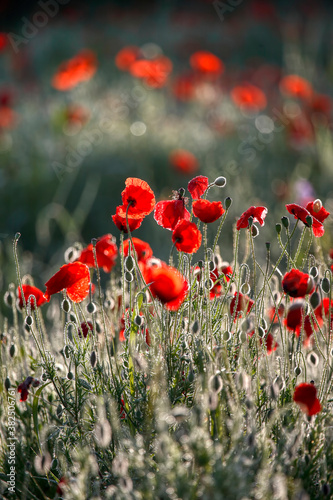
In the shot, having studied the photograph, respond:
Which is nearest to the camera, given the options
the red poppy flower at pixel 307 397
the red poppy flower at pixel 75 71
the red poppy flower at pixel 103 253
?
the red poppy flower at pixel 307 397

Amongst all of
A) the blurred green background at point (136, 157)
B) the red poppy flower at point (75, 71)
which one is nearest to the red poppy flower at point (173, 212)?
the blurred green background at point (136, 157)

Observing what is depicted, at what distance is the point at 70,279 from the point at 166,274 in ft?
1.25

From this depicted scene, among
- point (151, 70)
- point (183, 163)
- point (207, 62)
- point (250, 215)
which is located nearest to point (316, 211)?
point (250, 215)

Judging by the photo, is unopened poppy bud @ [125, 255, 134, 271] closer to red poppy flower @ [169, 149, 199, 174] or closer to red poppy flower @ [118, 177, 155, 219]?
red poppy flower @ [118, 177, 155, 219]

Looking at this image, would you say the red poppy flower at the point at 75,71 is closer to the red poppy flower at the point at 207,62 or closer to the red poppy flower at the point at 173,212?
the red poppy flower at the point at 207,62

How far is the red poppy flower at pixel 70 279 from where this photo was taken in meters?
1.54

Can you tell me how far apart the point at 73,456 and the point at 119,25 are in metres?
14.7

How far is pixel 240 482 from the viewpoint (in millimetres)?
1135

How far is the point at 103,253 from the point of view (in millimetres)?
1770

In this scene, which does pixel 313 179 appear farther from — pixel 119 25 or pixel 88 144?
pixel 119 25

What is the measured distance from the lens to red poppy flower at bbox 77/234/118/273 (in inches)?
69.0

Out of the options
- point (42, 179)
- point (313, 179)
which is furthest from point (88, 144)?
point (313, 179)

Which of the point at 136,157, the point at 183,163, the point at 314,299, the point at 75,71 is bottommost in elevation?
the point at 136,157

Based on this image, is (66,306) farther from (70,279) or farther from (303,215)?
(303,215)
